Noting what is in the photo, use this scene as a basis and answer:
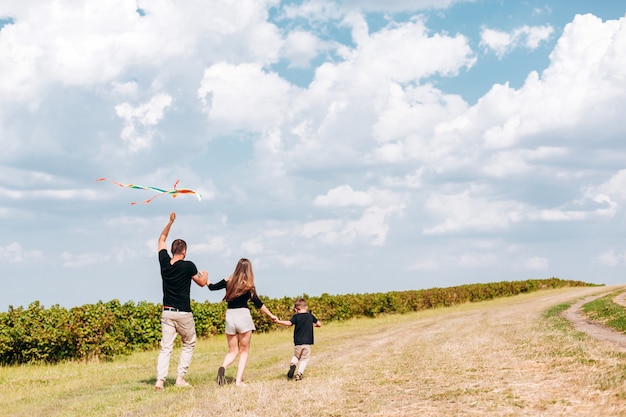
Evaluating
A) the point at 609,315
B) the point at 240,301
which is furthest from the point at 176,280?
the point at 609,315

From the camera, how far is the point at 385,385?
35.6 feet

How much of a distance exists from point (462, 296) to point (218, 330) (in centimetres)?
2966

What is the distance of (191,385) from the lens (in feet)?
41.1

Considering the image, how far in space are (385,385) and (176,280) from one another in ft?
14.4

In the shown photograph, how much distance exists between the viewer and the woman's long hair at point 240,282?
11.2 metres

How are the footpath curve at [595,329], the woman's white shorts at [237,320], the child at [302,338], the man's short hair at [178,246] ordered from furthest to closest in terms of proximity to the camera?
1. the footpath curve at [595,329]
2. the child at [302,338]
3. the man's short hair at [178,246]
4. the woman's white shorts at [237,320]

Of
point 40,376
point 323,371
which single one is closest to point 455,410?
point 323,371

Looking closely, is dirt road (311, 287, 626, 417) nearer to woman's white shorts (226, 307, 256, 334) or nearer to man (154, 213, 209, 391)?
woman's white shorts (226, 307, 256, 334)

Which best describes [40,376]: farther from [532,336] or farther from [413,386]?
[532,336]

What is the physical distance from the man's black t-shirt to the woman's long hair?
0.90 metres

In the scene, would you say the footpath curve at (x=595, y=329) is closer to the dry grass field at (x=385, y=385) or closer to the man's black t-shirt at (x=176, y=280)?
the dry grass field at (x=385, y=385)

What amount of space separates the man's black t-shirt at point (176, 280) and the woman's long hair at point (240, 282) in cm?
90

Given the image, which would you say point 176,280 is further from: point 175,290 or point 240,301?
point 240,301

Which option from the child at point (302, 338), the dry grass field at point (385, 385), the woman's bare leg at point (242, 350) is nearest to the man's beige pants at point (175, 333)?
the dry grass field at point (385, 385)
